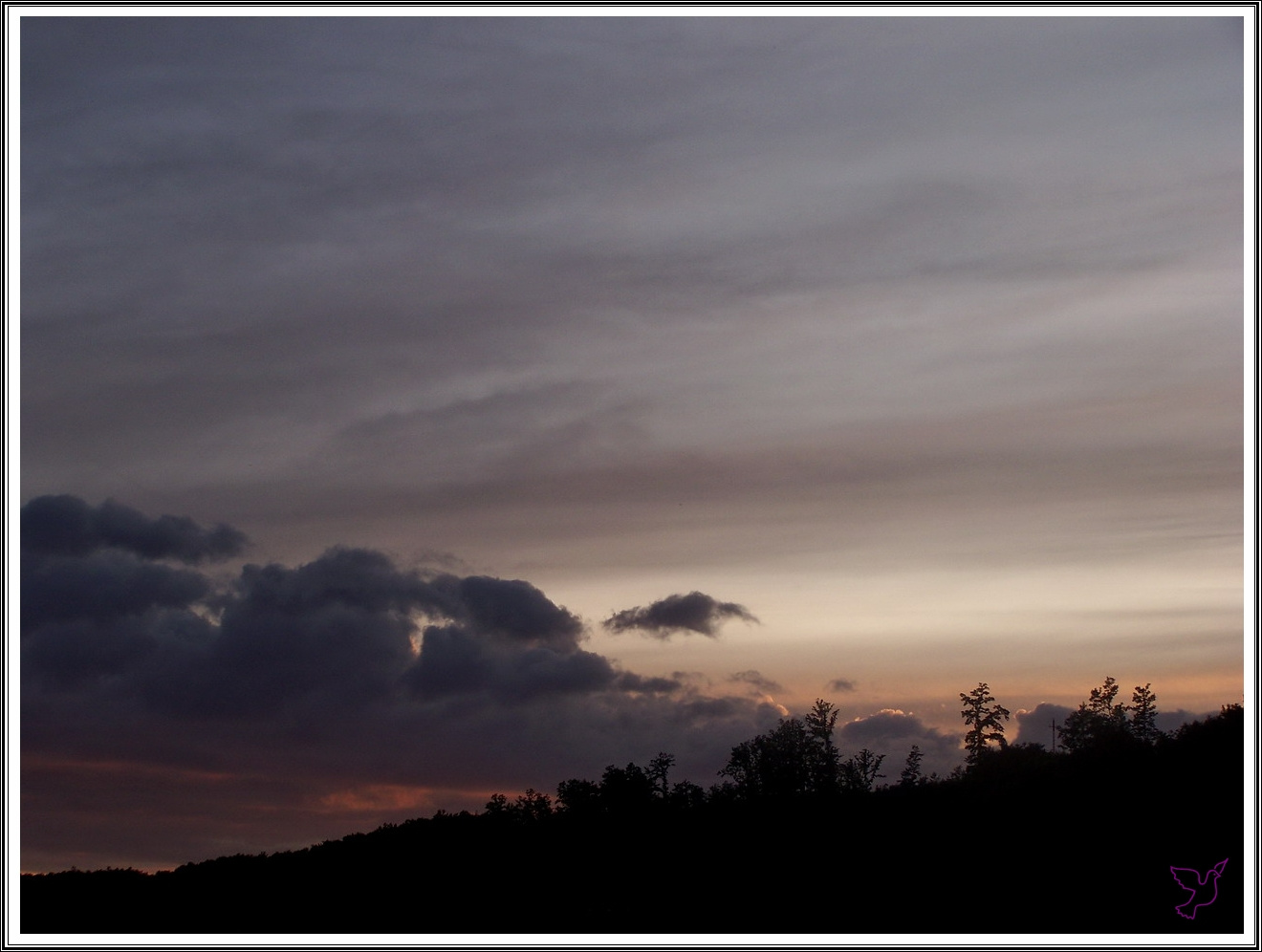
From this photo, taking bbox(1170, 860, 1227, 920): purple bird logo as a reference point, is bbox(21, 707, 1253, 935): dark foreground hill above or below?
below

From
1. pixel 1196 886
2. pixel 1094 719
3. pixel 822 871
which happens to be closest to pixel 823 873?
pixel 822 871

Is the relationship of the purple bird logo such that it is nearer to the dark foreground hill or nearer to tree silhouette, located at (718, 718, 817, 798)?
the dark foreground hill

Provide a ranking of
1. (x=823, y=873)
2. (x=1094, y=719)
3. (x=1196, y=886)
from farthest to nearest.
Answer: (x=1094, y=719), (x=823, y=873), (x=1196, y=886)

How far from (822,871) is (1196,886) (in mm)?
14300

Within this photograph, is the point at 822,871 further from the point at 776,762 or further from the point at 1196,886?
the point at 776,762

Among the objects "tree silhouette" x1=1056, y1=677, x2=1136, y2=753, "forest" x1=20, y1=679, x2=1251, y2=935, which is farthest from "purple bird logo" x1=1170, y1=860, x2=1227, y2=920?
"tree silhouette" x1=1056, y1=677, x2=1136, y2=753

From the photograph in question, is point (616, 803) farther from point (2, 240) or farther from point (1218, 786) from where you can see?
point (2, 240)

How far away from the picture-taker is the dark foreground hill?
110 ft

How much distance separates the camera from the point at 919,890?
120 ft

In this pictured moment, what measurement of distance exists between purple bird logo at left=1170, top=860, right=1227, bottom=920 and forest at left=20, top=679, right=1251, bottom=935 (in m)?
0.07

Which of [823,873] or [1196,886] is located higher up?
[1196,886]

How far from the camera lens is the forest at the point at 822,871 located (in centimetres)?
3331

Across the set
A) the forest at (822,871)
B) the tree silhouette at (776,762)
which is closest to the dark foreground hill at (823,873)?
the forest at (822,871)

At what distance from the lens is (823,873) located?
41125 millimetres
